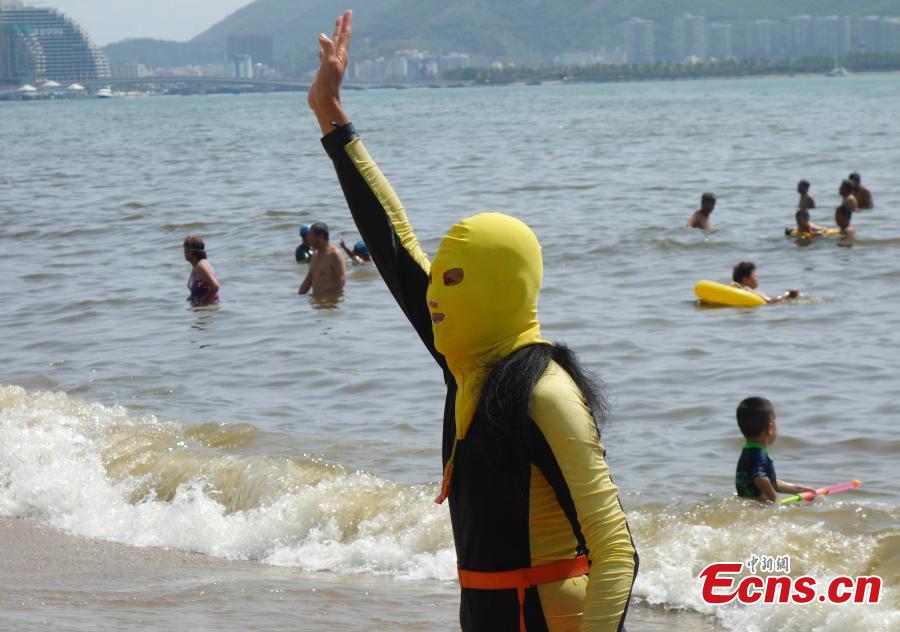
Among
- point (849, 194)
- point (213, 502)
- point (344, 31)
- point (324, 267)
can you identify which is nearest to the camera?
point (344, 31)

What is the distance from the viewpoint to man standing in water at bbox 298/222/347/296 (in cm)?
1543

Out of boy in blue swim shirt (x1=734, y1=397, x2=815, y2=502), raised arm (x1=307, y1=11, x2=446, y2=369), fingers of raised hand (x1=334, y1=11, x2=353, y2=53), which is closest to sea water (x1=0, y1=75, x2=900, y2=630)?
boy in blue swim shirt (x1=734, y1=397, x2=815, y2=502)

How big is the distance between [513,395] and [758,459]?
4908 mm

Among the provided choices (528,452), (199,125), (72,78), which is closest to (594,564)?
(528,452)

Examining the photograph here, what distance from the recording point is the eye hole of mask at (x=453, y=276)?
8.28 feet

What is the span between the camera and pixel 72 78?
19762 centimetres

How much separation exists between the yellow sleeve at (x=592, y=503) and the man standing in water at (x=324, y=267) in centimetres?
1306

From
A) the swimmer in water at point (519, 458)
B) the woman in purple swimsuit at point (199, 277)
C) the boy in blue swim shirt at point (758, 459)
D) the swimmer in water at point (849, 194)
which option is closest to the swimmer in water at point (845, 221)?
the swimmer in water at point (849, 194)

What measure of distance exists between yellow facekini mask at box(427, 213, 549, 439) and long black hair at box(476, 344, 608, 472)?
0.04 m

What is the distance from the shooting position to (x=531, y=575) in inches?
101

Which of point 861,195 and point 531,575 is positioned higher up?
point 531,575

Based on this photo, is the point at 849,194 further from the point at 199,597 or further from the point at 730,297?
the point at 199,597

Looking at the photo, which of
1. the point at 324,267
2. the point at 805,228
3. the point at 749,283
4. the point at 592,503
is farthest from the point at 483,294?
the point at 805,228

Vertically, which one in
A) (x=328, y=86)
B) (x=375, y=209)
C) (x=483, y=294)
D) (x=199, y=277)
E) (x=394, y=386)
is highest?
(x=328, y=86)
